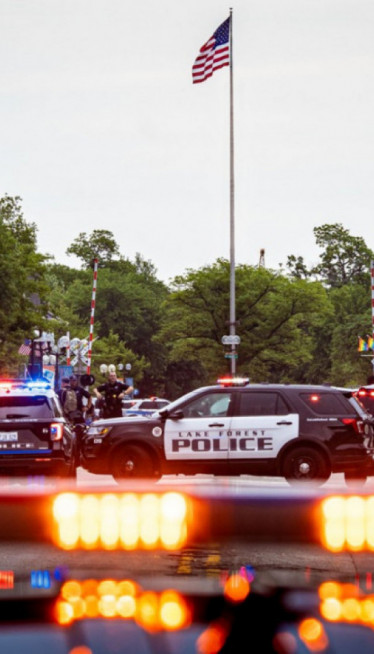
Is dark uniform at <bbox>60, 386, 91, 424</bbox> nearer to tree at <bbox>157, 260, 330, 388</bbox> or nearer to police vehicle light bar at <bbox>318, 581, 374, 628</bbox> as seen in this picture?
police vehicle light bar at <bbox>318, 581, 374, 628</bbox>

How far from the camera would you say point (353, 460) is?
19859 millimetres

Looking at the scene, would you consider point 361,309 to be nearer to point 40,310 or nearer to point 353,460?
point 40,310

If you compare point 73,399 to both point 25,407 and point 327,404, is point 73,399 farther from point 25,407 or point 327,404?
point 327,404

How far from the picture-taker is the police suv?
1969 cm

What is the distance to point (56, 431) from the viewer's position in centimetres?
1970

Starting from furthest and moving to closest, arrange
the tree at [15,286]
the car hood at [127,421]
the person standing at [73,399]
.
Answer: the tree at [15,286] → the person standing at [73,399] → the car hood at [127,421]

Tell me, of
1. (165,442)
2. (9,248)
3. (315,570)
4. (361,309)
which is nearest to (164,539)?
(315,570)

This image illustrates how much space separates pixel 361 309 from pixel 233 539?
363ft

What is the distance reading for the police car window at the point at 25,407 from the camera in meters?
19.8

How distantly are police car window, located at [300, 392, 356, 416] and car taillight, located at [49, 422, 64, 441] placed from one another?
3672 millimetres

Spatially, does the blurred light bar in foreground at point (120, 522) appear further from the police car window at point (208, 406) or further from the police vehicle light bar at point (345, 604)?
the police car window at point (208, 406)

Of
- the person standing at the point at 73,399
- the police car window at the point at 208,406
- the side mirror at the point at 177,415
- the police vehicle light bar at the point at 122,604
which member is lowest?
the police vehicle light bar at the point at 122,604

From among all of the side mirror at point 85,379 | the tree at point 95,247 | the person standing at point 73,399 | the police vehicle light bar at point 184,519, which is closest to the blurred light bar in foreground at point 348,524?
the police vehicle light bar at point 184,519

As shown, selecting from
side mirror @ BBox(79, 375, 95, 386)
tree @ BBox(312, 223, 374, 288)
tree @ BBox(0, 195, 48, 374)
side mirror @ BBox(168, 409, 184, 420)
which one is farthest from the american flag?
tree @ BBox(312, 223, 374, 288)
